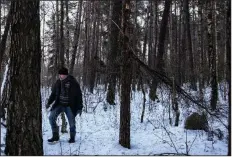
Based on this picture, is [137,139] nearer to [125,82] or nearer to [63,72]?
[125,82]

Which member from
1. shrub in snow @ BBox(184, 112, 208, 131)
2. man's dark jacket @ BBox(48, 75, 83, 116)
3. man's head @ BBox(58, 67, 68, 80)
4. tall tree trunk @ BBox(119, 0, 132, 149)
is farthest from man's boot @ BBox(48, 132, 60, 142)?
shrub in snow @ BBox(184, 112, 208, 131)

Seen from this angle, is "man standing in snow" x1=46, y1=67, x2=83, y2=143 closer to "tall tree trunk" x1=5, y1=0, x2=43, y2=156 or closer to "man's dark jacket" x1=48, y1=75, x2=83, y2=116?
"man's dark jacket" x1=48, y1=75, x2=83, y2=116

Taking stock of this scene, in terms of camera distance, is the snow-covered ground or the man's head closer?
the snow-covered ground

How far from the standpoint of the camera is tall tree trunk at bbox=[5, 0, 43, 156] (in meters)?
5.32

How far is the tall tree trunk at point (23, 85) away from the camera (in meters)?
5.32

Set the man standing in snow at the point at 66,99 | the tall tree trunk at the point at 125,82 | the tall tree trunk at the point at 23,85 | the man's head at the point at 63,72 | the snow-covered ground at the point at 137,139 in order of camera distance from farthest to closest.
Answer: the man's head at the point at 63,72, the man standing in snow at the point at 66,99, the tall tree trunk at the point at 125,82, the snow-covered ground at the point at 137,139, the tall tree trunk at the point at 23,85

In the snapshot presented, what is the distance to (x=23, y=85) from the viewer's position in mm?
5316

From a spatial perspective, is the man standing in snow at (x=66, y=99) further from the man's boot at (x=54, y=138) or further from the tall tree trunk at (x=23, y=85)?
the tall tree trunk at (x=23, y=85)

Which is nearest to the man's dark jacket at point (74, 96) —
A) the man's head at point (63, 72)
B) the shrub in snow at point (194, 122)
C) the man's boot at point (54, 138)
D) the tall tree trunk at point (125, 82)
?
the man's head at point (63, 72)

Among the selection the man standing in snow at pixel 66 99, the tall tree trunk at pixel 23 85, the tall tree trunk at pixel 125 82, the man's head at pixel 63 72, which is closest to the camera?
the tall tree trunk at pixel 23 85

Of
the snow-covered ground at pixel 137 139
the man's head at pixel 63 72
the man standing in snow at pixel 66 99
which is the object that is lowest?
the snow-covered ground at pixel 137 139

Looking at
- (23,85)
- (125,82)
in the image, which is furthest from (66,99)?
(23,85)

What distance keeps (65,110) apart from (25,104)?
328 cm

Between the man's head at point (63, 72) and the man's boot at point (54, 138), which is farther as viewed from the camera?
the man's head at point (63, 72)
